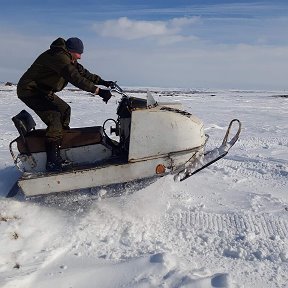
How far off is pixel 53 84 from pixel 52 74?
0.12 metres

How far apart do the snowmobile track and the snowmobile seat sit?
1.29 metres

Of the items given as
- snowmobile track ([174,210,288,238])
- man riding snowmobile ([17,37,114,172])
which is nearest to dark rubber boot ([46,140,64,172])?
man riding snowmobile ([17,37,114,172])

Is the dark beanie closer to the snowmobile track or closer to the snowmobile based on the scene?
the snowmobile

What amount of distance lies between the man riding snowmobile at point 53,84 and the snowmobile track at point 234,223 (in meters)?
1.51

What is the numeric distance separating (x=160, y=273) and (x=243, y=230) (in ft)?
4.04

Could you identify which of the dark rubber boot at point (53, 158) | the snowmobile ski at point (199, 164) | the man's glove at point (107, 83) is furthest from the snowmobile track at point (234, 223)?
the man's glove at point (107, 83)

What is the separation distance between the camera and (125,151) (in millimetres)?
4594

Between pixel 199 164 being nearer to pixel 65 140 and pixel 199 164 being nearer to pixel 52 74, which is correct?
pixel 65 140

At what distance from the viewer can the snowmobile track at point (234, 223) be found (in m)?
3.98

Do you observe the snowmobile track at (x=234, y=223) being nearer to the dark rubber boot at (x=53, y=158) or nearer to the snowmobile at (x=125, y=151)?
the snowmobile at (x=125, y=151)

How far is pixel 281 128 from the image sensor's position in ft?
38.7

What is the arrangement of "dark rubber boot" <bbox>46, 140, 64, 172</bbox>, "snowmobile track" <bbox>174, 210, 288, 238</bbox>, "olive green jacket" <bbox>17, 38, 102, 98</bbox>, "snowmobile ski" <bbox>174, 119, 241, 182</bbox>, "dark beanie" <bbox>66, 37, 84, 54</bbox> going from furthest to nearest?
"snowmobile ski" <bbox>174, 119, 241, 182</bbox> < "dark rubber boot" <bbox>46, 140, 64, 172</bbox> < "dark beanie" <bbox>66, 37, 84, 54</bbox> < "olive green jacket" <bbox>17, 38, 102, 98</bbox> < "snowmobile track" <bbox>174, 210, 288, 238</bbox>

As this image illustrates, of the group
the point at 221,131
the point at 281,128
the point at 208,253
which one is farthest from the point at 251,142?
the point at 208,253

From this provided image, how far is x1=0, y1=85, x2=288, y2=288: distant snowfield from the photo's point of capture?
10.1 feet
